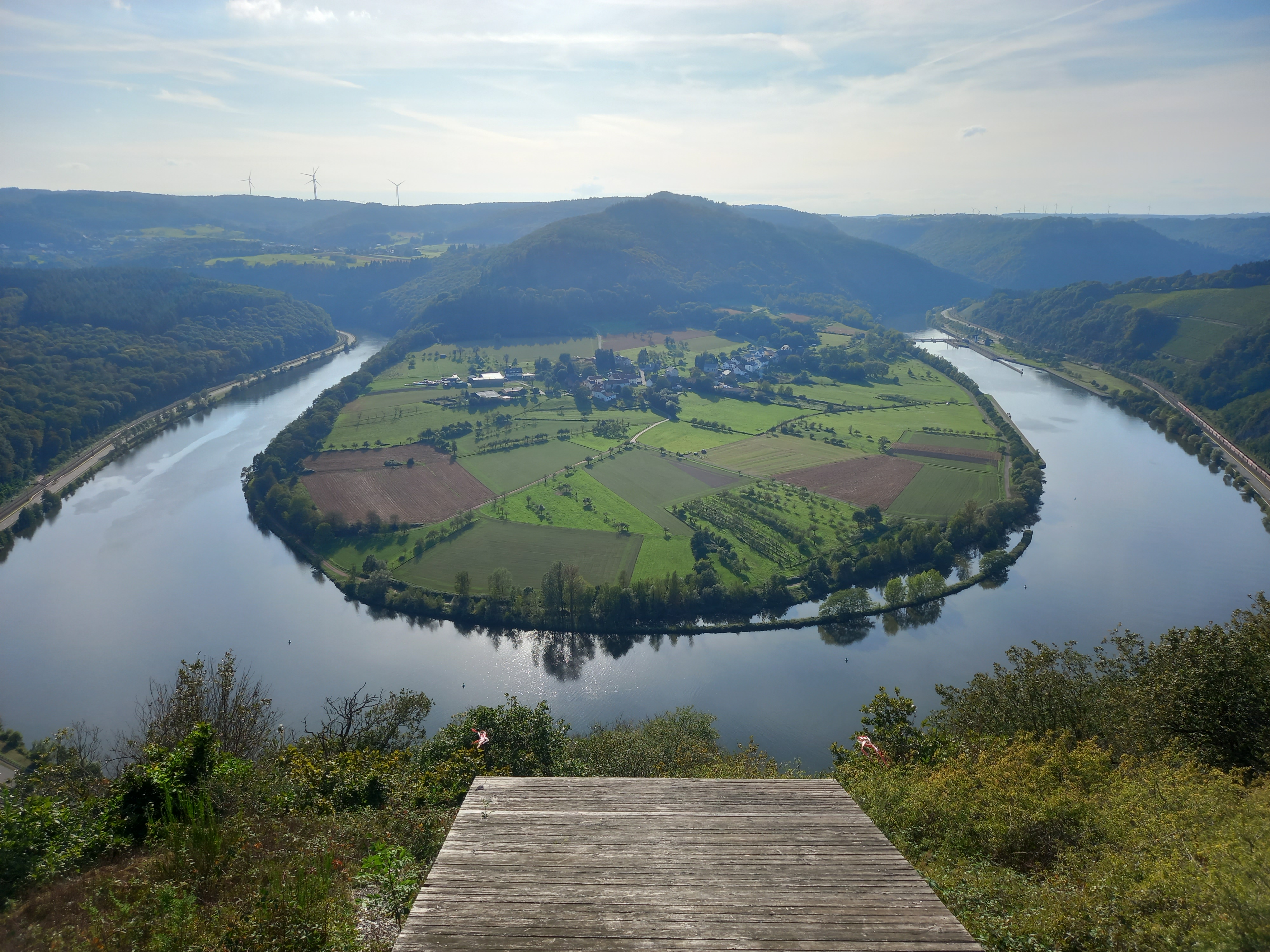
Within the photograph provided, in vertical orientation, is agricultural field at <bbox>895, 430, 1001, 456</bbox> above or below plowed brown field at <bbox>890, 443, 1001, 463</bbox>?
above

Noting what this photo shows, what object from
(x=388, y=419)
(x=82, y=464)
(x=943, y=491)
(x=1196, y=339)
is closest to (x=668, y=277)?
(x=1196, y=339)

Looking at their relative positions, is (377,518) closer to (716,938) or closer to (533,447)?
(533,447)

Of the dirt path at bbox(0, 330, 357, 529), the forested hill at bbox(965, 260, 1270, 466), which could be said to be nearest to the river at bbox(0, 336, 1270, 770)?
the dirt path at bbox(0, 330, 357, 529)

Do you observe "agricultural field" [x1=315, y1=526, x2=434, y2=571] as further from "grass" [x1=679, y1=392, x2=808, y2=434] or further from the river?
"grass" [x1=679, y1=392, x2=808, y2=434]

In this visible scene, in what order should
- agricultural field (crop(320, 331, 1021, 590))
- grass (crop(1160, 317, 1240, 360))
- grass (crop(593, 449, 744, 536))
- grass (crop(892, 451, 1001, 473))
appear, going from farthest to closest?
grass (crop(1160, 317, 1240, 360)) → grass (crop(892, 451, 1001, 473)) → grass (crop(593, 449, 744, 536)) → agricultural field (crop(320, 331, 1021, 590))

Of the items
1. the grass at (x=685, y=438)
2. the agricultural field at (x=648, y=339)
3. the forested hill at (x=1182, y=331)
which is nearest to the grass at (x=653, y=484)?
the grass at (x=685, y=438)

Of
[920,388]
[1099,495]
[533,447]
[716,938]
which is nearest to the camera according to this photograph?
[716,938]

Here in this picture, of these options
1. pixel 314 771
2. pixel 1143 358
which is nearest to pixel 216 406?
pixel 314 771
